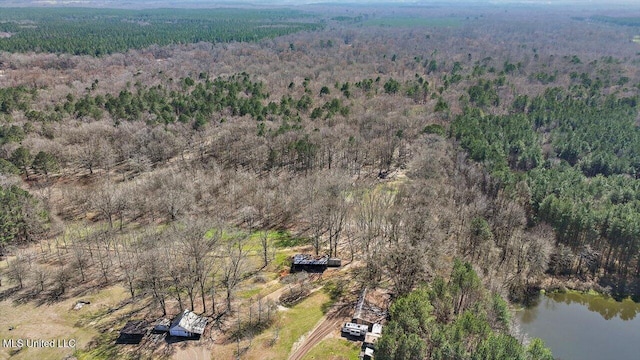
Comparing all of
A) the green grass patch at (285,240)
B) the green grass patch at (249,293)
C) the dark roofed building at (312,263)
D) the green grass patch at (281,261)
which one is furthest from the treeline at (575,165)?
the green grass patch at (249,293)

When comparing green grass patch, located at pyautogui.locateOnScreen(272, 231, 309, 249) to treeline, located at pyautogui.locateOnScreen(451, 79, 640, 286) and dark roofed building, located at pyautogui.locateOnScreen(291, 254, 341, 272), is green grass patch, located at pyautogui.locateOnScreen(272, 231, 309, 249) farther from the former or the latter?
treeline, located at pyautogui.locateOnScreen(451, 79, 640, 286)

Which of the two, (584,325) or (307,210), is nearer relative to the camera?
(584,325)

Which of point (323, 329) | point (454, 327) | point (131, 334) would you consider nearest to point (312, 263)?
point (323, 329)

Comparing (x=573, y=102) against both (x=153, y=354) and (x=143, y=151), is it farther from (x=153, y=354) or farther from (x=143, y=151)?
(x=153, y=354)

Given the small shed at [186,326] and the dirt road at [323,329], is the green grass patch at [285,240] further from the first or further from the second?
the small shed at [186,326]

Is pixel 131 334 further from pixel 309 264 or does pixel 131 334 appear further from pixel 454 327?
pixel 454 327

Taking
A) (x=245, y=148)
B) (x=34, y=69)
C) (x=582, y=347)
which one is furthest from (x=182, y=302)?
(x=34, y=69)

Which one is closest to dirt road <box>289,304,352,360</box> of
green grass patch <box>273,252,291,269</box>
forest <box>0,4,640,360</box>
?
forest <box>0,4,640,360</box>

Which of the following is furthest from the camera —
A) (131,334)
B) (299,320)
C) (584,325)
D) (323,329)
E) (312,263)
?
(312,263)
